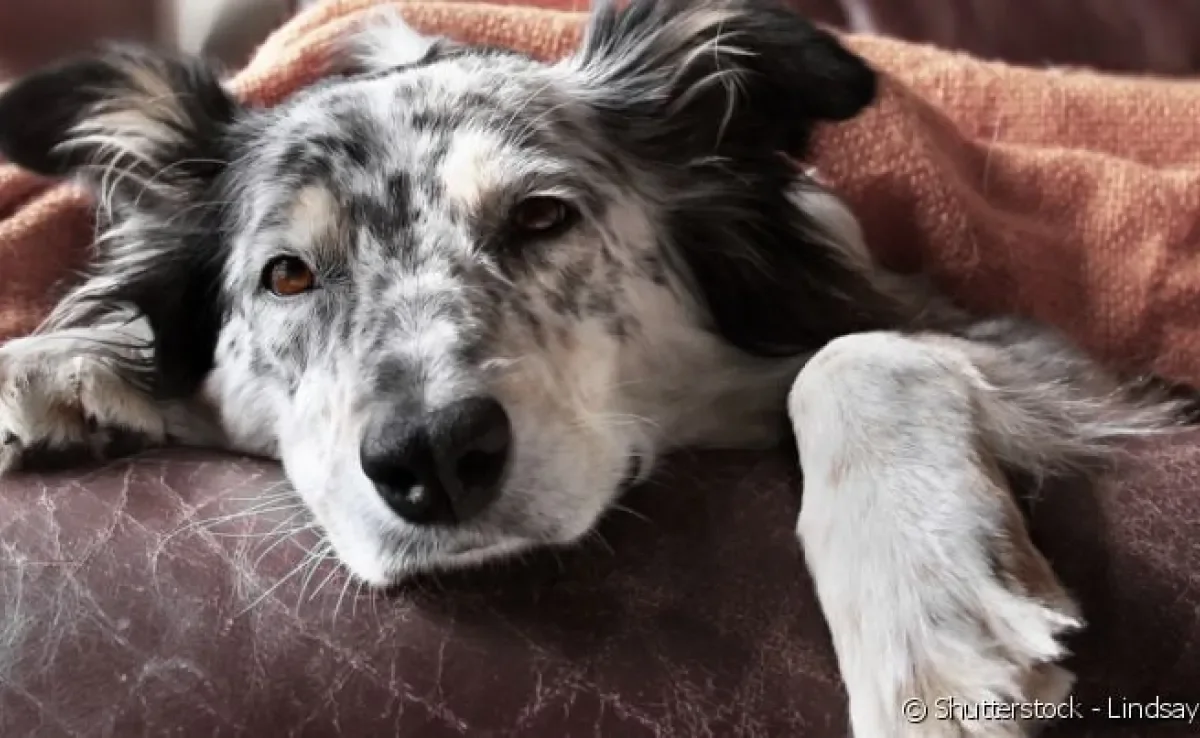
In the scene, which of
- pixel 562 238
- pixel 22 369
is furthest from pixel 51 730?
pixel 562 238

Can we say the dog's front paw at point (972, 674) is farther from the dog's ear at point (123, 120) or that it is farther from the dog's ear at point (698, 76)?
the dog's ear at point (123, 120)

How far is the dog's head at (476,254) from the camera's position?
1.07m

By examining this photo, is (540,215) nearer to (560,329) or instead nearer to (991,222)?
(560,329)

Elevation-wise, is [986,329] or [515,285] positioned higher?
[515,285]

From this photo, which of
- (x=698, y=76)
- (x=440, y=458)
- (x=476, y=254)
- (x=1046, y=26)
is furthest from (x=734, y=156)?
(x=1046, y=26)

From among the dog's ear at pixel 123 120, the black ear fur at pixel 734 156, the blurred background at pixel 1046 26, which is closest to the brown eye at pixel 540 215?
the black ear fur at pixel 734 156

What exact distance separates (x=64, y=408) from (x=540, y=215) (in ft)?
1.77

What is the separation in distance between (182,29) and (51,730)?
149 centimetres

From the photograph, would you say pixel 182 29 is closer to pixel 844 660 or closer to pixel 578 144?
pixel 578 144

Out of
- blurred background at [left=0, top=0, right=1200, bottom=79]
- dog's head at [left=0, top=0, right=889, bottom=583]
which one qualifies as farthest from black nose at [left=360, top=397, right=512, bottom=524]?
blurred background at [left=0, top=0, right=1200, bottom=79]

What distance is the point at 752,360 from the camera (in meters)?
1.46

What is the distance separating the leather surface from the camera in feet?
3.13

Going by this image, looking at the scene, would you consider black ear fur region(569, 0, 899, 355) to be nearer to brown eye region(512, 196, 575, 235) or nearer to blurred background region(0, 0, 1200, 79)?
brown eye region(512, 196, 575, 235)

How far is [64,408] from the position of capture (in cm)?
132
